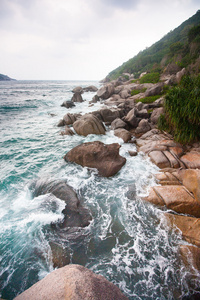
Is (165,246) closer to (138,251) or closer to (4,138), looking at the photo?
(138,251)

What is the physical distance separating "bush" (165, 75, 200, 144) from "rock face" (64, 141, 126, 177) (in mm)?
4623

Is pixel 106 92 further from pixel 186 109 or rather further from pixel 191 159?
pixel 191 159

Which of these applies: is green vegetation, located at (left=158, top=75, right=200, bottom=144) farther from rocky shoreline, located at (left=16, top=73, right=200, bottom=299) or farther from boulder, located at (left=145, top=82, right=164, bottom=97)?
boulder, located at (left=145, top=82, right=164, bottom=97)

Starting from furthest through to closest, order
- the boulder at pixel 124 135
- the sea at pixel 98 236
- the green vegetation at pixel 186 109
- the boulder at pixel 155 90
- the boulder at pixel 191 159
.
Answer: the boulder at pixel 155 90 < the boulder at pixel 124 135 < the green vegetation at pixel 186 109 < the boulder at pixel 191 159 < the sea at pixel 98 236

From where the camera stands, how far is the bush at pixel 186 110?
28.0 feet

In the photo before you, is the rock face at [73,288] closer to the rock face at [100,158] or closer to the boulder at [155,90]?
the rock face at [100,158]

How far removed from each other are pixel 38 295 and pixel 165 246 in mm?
3993

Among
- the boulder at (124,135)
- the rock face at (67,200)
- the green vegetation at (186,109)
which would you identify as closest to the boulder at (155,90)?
the green vegetation at (186,109)

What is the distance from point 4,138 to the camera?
13.3 meters

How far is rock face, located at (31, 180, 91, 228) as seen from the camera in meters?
5.33

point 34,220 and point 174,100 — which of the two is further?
point 174,100

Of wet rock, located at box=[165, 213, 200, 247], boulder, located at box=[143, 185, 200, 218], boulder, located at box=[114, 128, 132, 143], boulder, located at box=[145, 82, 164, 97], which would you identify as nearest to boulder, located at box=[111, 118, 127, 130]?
boulder, located at box=[114, 128, 132, 143]

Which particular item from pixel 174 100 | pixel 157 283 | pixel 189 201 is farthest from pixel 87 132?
pixel 157 283

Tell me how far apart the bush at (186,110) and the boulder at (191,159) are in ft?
3.73
